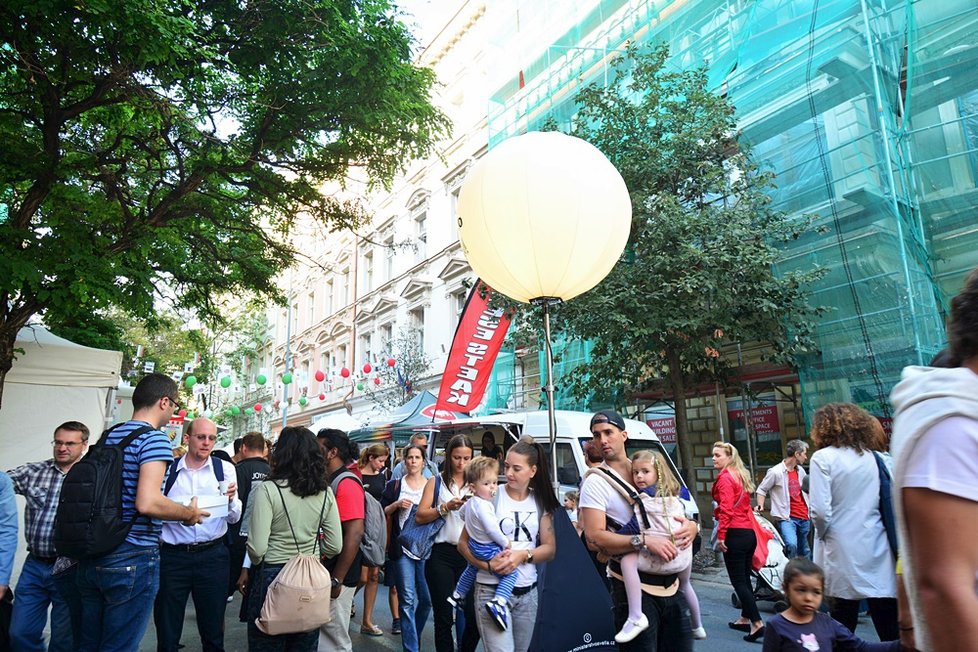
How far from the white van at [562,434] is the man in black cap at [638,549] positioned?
16.1 feet

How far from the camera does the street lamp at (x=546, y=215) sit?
443 centimetres

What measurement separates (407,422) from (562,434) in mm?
5331

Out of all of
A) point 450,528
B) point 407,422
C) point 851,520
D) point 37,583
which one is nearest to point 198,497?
point 37,583

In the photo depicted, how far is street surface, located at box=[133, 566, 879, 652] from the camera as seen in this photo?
5855mm

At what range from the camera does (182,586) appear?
427 centimetres

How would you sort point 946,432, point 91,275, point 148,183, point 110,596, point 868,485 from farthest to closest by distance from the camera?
1. point 148,183
2. point 91,275
3. point 868,485
4. point 110,596
5. point 946,432

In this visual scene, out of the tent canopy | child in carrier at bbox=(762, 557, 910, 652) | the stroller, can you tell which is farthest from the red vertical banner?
child in carrier at bbox=(762, 557, 910, 652)

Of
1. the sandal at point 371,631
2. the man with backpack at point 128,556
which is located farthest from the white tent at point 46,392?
the man with backpack at point 128,556

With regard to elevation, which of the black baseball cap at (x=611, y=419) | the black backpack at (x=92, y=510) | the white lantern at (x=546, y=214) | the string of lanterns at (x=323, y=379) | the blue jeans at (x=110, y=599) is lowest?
the blue jeans at (x=110, y=599)

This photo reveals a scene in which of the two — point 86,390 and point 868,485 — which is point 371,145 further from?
point 868,485

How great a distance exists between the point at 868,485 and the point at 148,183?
35.9 ft

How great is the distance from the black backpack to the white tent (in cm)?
730

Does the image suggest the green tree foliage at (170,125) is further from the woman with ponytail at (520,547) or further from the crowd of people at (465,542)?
the woman with ponytail at (520,547)

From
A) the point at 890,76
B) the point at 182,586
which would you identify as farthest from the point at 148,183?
the point at 890,76
